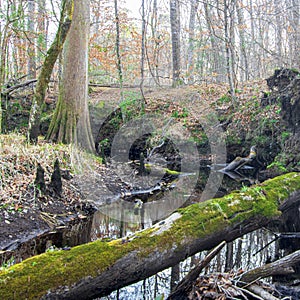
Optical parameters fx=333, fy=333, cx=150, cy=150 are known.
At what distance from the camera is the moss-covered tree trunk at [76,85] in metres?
10.2

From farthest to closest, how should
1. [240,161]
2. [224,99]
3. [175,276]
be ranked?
[224,99] → [240,161] → [175,276]

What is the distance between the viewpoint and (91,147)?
1073 cm

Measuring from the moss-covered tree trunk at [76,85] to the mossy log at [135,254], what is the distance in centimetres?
635

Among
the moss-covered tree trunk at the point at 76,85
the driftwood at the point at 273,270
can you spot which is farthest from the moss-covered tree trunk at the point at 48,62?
the driftwood at the point at 273,270

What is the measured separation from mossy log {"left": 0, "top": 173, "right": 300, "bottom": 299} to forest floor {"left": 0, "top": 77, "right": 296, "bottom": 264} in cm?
226

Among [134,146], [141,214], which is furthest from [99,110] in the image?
[141,214]

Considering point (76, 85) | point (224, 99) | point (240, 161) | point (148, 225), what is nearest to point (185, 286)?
point (148, 225)

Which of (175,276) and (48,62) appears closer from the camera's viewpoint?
(175,276)

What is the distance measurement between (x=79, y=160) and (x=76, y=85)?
2.80 metres

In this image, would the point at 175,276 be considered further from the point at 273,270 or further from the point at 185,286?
the point at 273,270

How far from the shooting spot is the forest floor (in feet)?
20.1

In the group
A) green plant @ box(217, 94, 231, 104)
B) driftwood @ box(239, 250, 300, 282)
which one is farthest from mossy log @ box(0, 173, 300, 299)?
green plant @ box(217, 94, 231, 104)

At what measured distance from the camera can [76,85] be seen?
412 inches

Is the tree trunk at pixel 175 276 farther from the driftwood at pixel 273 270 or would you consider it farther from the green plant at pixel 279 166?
the green plant at pixel 279 166
